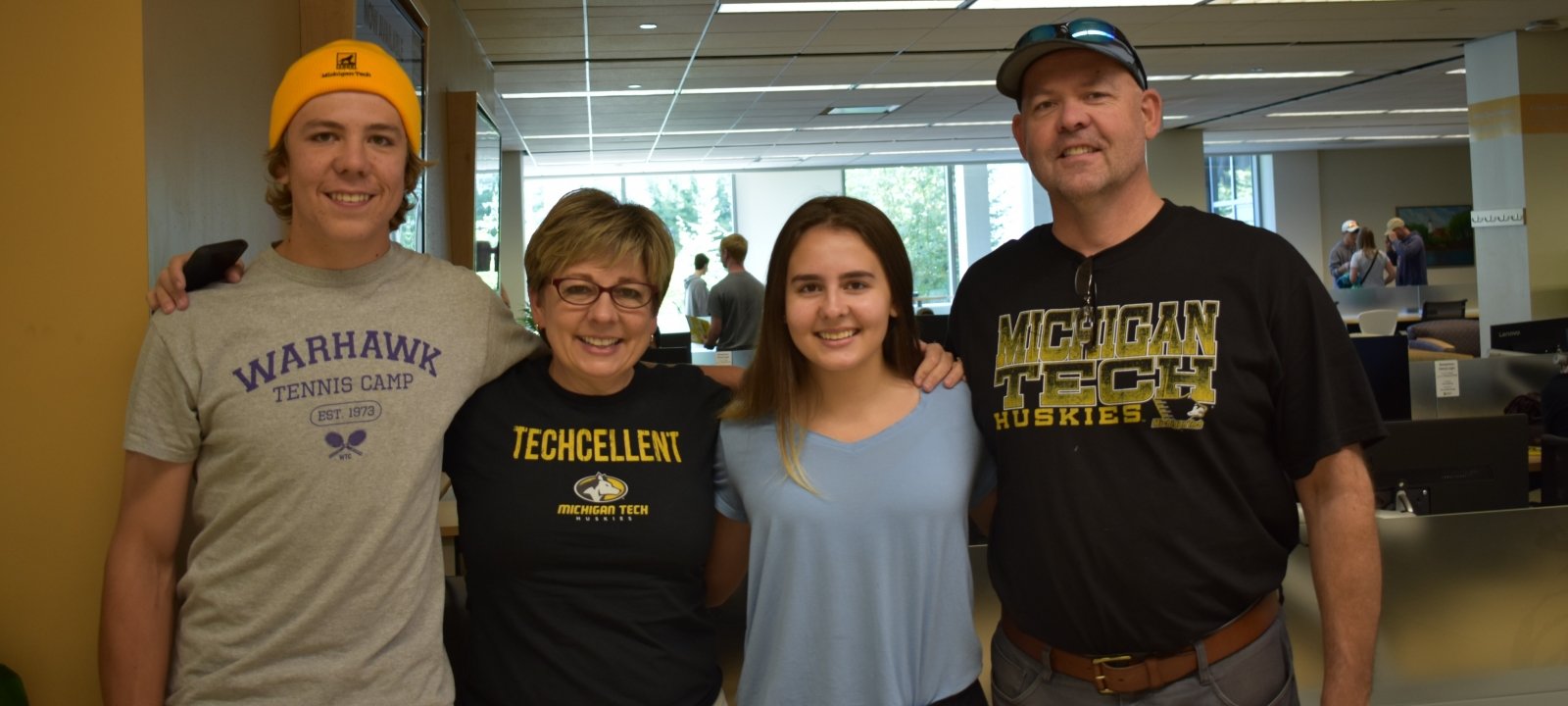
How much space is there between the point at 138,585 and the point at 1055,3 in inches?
287

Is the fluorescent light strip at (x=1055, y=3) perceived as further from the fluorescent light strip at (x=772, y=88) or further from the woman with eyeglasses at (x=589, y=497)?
the woman with eyeglasses at (x=589, y=497)

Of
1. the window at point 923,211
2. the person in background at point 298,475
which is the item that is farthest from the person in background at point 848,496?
the window at point 923,211

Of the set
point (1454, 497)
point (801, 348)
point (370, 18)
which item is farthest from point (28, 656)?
point (1454, 497)

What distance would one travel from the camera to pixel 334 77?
1.61 meters

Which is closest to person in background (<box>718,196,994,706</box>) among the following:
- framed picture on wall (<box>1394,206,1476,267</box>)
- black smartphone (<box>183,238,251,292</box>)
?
black smartphone (<box>183,238,251,292</box>)

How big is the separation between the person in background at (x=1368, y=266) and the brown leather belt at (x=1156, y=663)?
13.8 metres

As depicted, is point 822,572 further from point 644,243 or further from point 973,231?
point 973,231

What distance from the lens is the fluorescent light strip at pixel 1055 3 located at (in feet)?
25.1

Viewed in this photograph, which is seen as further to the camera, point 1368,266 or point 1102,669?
point 1368,266

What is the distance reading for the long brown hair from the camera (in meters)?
1.74

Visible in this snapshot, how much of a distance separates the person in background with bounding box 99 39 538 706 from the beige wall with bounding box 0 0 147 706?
0.27m

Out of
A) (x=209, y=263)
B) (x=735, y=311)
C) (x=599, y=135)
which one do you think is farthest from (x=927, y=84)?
(x=209, y=263)

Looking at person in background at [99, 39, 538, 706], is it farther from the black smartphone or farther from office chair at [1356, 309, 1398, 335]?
office chair at [1356, 309, 1398, 335]

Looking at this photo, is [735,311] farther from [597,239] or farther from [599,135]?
[597,239]
